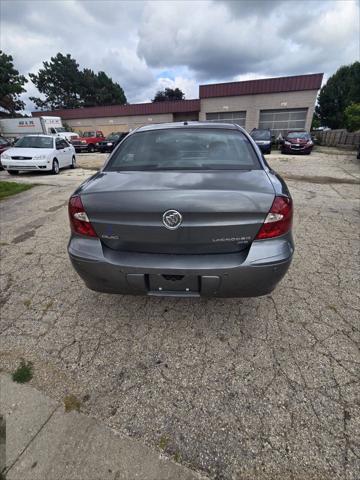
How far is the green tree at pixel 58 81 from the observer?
56.0 meters

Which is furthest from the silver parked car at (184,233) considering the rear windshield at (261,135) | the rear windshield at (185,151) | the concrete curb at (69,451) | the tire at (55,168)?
the rear windshield at (261,135)

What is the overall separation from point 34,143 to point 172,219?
445 inches

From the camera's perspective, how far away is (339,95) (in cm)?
3962

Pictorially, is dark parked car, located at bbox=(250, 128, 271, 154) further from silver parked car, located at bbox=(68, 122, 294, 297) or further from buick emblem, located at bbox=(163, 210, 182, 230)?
buick emblem, located at bbox=(163, 210, 182, 230)

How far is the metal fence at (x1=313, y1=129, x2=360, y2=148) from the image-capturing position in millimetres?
20703

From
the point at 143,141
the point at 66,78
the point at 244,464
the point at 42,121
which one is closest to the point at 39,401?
the point at 244,464

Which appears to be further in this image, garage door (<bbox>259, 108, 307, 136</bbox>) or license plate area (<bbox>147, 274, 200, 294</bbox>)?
garage door (<bbox>259, 108, 307, 136</bbox>)

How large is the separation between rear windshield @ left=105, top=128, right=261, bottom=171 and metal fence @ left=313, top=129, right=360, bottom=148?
2322 cm

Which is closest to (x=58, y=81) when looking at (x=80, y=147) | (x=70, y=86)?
(x=70, y=86)

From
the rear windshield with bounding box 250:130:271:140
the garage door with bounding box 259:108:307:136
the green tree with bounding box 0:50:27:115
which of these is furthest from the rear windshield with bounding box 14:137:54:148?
the green tree with bounding box 0:50:27:115

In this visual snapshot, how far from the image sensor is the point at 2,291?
2.79 metres

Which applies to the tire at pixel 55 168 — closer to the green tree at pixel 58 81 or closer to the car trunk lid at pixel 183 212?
the car trunk lid at pixel 183 212

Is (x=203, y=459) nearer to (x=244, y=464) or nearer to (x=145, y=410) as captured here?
(x=244, y=464)

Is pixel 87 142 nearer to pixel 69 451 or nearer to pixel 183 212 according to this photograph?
pixel 183 212
